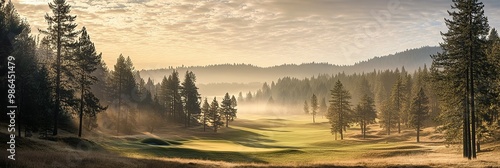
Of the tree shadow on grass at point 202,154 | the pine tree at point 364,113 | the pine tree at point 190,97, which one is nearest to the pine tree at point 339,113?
the pine tree at point 364,113

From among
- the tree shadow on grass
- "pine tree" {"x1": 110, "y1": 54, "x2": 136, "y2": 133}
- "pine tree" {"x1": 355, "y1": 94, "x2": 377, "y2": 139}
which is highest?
"pine tree" {"x1": 110, "y1": 54, "x2": 136, "y2": 133}

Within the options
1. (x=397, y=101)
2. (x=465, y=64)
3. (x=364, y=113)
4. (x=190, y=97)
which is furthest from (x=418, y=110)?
(x=190, y=97)

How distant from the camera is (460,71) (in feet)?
112

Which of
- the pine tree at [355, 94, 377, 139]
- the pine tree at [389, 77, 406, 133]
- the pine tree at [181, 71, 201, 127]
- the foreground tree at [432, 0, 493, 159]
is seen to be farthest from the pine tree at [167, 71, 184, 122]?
the foreground tree at [432, 0, 493, 159]

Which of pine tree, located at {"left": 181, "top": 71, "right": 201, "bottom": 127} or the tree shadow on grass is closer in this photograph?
the tree shadow on grass

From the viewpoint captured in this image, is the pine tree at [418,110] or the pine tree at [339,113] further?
the pine tree at [339,113]

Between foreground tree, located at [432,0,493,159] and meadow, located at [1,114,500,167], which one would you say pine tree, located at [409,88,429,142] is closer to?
meadow, located at [1,114,500,167]

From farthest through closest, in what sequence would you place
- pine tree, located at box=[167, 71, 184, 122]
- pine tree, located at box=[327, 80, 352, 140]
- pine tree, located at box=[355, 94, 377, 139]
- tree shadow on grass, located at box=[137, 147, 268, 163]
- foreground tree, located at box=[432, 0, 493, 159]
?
pine tree, located at box=[167, 71, 184, 122] → pine tree, located at box=[355, 94, 377, 139] → pine tree, located at box=[327, 80, 352, 140] → tree shadow on grass, located at box=[137, 147, 268, 163] → foreground tree, located at box=[432, 0, 493, 159]

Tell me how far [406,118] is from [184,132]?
4891 cm

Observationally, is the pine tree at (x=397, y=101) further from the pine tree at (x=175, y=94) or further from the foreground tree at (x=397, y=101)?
the pine tree at (x=175, y=94)

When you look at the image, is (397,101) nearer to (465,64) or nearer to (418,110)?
(418,110)

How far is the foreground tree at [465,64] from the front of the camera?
106 feet

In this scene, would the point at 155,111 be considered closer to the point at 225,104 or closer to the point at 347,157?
the point at 225,104

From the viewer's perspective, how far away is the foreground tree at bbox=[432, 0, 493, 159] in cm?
3244
